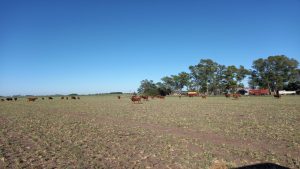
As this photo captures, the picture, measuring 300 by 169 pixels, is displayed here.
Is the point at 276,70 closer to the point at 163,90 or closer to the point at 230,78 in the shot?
the point at 230,78

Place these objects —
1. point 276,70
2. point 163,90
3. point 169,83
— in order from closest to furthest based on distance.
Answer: point 276,70
point 163,90
point 169,83

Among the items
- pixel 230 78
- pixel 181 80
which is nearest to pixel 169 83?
pixel 181 80

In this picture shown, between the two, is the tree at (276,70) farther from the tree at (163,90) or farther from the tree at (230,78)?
the tree at (163,90)

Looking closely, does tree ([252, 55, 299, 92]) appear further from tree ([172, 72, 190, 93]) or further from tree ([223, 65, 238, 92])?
tree ([172, 72, 190, 93])

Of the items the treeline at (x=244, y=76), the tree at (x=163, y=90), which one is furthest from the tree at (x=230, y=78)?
the tree at (x=163, y=90)

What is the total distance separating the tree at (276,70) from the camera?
10881 centimetres

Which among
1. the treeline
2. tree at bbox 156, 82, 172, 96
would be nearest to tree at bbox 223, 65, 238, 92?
the treeline

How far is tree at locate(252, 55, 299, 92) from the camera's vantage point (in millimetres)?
108812

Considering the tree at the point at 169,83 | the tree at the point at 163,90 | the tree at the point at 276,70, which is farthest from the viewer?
the tree at the point at 169,83

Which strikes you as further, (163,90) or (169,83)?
(169,83)

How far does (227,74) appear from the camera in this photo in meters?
119

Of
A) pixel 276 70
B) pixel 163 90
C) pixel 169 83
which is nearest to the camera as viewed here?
pixel 276 70

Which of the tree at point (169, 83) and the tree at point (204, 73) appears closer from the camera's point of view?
the tree at point (204, 73)

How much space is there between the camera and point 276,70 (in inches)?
4375
